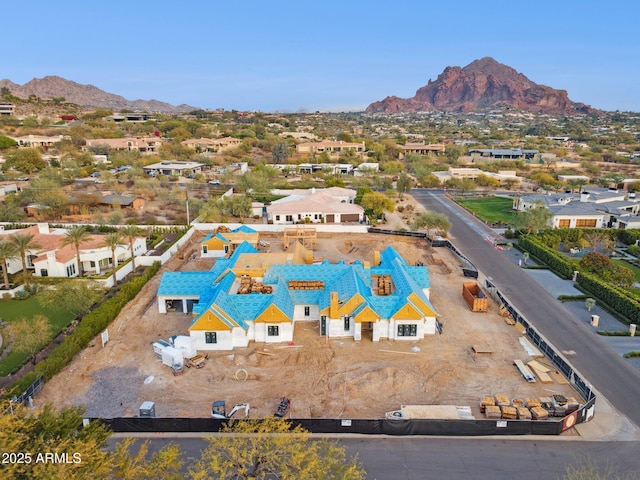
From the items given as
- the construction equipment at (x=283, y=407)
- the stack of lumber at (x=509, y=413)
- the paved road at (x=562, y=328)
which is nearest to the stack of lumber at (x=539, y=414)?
the stack of lumber at (x=509, y=413)

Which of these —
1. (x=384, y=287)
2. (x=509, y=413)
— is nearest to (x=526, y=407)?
(x=509, y=413)

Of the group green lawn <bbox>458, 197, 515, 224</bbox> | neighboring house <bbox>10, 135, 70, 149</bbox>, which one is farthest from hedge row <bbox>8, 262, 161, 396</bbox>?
neighboring house <bbox>10, 135, 70, 149</bbox>

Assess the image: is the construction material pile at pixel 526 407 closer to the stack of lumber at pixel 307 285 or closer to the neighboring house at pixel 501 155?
the stack of lumber at pixel 307 285

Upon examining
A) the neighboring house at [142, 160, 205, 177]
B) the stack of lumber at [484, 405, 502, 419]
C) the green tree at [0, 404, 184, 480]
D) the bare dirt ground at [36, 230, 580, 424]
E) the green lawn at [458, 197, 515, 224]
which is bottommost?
the bare dirt ground at [36, 230, 580, 424]

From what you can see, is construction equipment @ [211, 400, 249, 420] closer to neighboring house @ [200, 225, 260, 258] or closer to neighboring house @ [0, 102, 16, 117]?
neighboring house @ [200, 225, 260, 258]

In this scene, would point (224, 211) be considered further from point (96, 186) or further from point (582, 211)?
point (582, 211)

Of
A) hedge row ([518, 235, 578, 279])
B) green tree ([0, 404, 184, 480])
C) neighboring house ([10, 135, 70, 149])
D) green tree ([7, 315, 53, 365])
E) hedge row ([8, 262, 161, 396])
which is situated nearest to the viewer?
green tree ([0, 404, 184, 480])
